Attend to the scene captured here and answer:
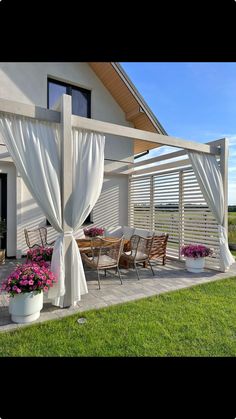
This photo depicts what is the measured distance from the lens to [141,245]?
5.50 meters

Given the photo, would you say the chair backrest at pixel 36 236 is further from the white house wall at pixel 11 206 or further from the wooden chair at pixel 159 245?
the wooden chair at pixel 159 245

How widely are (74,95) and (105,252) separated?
5.64 metres

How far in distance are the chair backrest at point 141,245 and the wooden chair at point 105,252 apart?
0.58 metres

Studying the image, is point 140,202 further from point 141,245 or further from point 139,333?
→ point 139,333

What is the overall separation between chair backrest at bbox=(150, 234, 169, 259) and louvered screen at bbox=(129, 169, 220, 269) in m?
1.09

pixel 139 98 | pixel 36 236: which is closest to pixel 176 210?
pixel 139 98

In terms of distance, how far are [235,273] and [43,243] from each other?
16.0 feet

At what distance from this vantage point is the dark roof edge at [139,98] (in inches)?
292

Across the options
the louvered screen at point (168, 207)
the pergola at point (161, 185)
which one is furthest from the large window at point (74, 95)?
the louvered screen at point (168, 207)

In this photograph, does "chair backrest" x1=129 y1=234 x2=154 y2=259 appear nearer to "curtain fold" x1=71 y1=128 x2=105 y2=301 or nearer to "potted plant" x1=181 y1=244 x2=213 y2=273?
"potted plant" x1=181 y1=244 x2=213 y2=273

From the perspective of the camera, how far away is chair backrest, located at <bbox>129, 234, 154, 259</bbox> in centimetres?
522

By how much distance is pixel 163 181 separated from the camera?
24.6 ft
